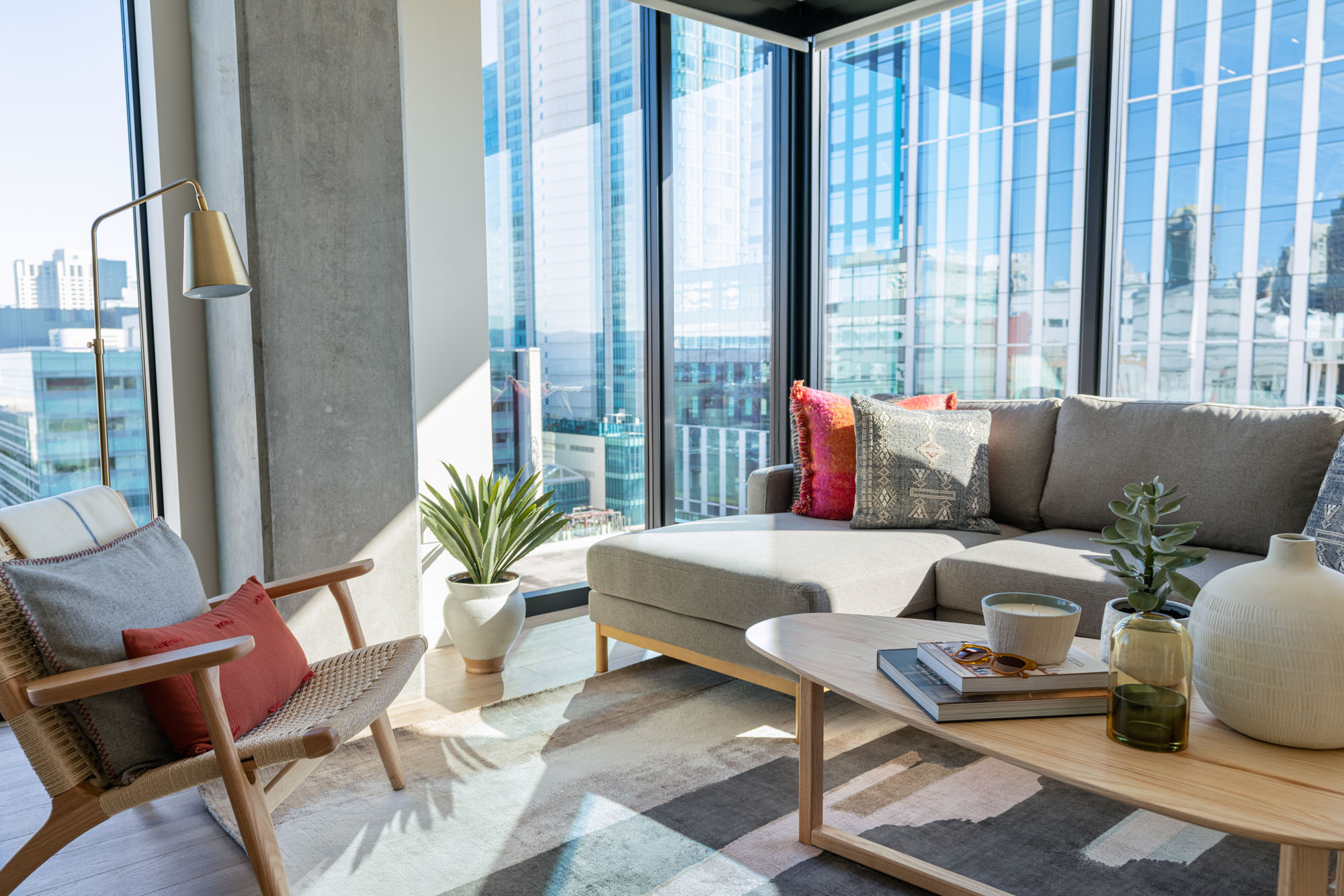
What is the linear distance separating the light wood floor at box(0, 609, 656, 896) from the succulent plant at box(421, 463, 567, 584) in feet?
1.39

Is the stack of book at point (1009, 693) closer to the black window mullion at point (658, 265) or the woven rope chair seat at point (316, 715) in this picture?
the woven rope chair seat at point (316, 715)

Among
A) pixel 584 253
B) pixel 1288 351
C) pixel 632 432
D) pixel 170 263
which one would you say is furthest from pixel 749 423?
pixel 170 263

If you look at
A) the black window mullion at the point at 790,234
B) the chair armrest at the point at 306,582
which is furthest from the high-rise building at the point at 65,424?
the black window mullion at the point at 790,234

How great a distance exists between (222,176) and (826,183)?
2.96 metres

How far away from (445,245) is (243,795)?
2201mm

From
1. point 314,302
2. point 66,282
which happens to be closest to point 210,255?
point 314,302

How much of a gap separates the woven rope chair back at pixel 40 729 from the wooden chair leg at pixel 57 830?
0.03 meters

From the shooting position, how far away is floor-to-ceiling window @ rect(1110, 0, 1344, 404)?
3.12m

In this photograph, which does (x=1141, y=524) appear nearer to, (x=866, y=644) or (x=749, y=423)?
(x=866, y=644)

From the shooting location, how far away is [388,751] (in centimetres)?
224

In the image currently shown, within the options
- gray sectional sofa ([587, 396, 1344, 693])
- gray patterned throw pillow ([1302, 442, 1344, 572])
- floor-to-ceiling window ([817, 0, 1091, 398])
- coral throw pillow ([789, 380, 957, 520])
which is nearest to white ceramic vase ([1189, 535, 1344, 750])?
gray sectional sofa ([587, 396, 1344, 693])

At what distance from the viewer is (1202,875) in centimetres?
183

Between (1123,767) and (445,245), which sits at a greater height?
(445,245)

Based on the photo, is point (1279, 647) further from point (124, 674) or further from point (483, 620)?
point (483, 620)
